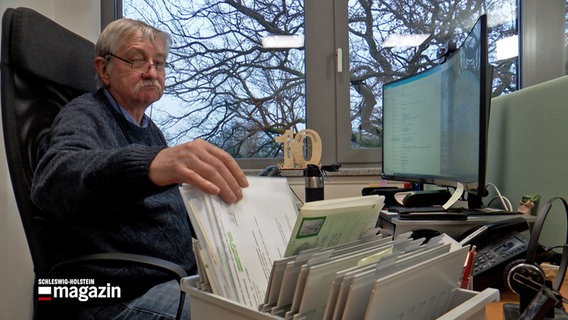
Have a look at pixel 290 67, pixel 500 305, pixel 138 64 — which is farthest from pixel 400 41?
pixel 500 305

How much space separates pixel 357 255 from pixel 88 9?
7.07ft

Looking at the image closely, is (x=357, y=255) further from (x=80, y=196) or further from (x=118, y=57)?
(x=118, y=57)

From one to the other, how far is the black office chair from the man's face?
16 cm

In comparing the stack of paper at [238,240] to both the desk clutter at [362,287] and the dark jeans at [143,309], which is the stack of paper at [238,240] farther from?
the dark jeans at [143,309]

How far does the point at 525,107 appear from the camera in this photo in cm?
100

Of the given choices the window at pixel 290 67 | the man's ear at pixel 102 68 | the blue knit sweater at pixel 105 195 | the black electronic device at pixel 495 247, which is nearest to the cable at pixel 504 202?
the black electronic device at pixel 495 247

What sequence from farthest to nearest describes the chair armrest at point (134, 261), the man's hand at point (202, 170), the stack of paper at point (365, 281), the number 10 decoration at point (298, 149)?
the number 10 decoration at point (298, 149)
the chair armrest at point (134, 261)
the man's hand at point (202, 170)
the stack of paper at point (365, 281)

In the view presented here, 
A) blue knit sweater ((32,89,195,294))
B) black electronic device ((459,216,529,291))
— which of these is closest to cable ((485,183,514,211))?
black electronic device ((459,216,529,291))

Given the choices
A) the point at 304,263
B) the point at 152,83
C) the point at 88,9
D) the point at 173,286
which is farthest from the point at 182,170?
the point at 88,9

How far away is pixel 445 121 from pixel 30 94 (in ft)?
3.60

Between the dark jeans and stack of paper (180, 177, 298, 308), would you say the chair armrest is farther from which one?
stack of paper (180, 177, 298, 308)

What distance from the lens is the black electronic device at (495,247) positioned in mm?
643

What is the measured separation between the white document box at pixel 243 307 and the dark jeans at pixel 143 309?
495mm

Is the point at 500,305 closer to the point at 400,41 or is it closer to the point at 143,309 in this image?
the point at 143,309
